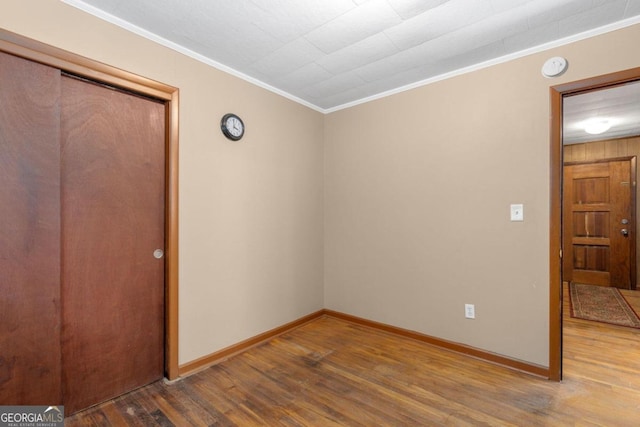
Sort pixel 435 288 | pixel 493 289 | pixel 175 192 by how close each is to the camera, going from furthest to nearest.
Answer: pixel 435 288
pixel 493 289
pixel 175 192

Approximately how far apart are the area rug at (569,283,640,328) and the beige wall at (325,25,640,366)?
192 cm

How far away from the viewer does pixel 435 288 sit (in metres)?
2.74

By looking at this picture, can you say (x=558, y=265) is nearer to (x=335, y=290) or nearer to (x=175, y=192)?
(x=335, y=290)

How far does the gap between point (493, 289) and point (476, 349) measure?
1.77ft

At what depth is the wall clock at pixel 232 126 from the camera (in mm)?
2471

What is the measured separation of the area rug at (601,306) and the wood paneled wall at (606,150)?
2.44 ft

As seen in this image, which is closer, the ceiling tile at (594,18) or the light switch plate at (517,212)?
the ceiling tile at (594,18)

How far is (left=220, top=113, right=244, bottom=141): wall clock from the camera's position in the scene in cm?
247

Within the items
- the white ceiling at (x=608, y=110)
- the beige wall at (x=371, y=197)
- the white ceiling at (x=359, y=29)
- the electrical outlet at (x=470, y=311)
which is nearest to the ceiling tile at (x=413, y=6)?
the white ceiling at (x=359, y=29)

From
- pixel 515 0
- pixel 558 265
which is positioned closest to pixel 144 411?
pixel 558 265

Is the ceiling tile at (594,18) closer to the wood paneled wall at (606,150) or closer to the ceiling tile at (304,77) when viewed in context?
the ceiling tile at (304,77)

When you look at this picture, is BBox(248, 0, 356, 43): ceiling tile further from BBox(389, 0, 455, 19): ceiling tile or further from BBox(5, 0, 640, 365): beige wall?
BBox(5, 0, 640, 365): beige wall

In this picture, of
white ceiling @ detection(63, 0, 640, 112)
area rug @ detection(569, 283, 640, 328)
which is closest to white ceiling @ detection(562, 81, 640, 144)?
white ceiling @ detection(63, 0, 640, 112)

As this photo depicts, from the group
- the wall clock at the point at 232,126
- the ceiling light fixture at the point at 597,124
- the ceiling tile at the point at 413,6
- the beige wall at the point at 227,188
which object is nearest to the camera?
the ceiling tile at the point at 413,6
